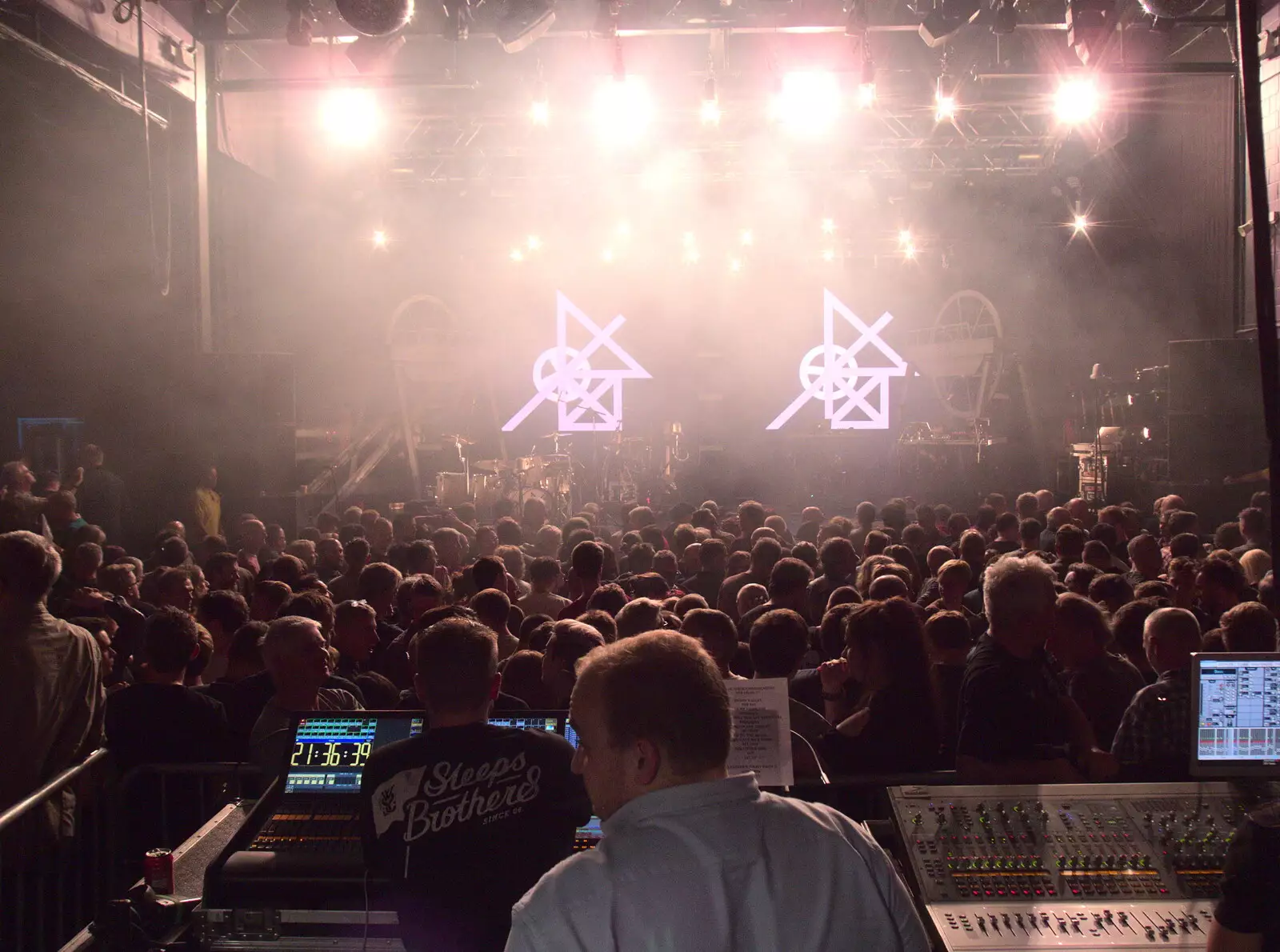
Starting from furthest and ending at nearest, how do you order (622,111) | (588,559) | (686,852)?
(622,111), (588,559), (686,852)

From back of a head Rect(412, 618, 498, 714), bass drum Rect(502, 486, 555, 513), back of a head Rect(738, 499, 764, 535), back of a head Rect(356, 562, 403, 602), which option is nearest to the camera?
back of a head Rect(412, 618, 498, 714)

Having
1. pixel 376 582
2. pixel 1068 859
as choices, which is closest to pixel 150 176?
pixel 376 582

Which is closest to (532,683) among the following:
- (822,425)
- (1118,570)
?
(1118,570)

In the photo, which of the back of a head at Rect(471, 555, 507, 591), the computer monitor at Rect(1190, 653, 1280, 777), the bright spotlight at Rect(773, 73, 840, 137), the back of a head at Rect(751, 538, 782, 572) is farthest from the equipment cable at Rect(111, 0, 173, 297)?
the computer monitor at Rect(1190, 653, 1280, 777)

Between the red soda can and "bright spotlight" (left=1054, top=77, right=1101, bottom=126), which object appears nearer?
the red soda can

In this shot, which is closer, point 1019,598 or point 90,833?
point 1019,598

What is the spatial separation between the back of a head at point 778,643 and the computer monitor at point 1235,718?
1.39m

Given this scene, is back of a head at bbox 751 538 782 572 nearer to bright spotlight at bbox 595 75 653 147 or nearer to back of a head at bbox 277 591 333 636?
back of a head at bbox 277 591 333 636

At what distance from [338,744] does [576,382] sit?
14456 millimetres

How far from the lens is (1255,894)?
179cm

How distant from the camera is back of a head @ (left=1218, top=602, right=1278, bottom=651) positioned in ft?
12.7

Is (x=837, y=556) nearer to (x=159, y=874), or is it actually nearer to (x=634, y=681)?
(x=159, y=874)

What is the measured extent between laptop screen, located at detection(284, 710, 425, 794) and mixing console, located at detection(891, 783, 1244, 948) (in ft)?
4.22

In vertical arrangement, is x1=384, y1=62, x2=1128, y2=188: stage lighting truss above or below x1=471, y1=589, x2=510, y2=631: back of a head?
above
